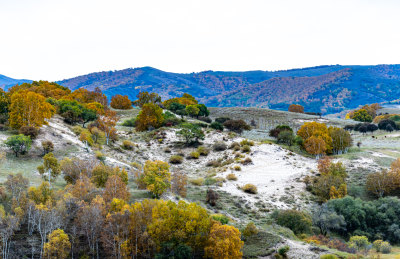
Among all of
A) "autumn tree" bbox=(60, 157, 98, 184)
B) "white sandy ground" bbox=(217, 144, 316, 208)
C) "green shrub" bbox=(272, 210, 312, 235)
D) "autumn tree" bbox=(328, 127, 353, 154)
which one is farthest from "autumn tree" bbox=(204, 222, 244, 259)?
"autumn tree" bbox=(328, 127, 353, 154)

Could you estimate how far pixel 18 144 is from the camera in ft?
117

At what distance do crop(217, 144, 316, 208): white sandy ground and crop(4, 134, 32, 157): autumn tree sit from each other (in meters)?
24.9

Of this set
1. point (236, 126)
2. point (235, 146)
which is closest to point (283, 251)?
point (235, 146)

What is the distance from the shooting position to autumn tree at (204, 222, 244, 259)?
19.2 meters

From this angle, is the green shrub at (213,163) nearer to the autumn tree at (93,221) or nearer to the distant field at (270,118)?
the autumn tree at (93,221)

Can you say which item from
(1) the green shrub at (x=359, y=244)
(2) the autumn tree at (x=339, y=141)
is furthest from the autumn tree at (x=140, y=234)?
(2) the autumn tree at (x=339, y=141)

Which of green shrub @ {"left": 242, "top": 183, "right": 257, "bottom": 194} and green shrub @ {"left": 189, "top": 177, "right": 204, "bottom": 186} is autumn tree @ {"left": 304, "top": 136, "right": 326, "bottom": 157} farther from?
green shrub @ {"left": 189, "top": 177, "right": 204, "bottom": 186}

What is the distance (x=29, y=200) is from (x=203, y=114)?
253 ft

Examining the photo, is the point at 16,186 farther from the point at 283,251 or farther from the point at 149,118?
the point at 149,118

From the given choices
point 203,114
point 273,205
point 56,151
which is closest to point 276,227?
point 273,205

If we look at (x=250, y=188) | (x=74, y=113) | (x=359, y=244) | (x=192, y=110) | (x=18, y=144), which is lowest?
(x=359, y=244)

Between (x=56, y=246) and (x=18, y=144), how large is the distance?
2300 centimetres

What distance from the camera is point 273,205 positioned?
33938 millimetres

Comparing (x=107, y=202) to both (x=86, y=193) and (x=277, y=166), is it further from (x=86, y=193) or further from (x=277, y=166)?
(x=277, y=166)
